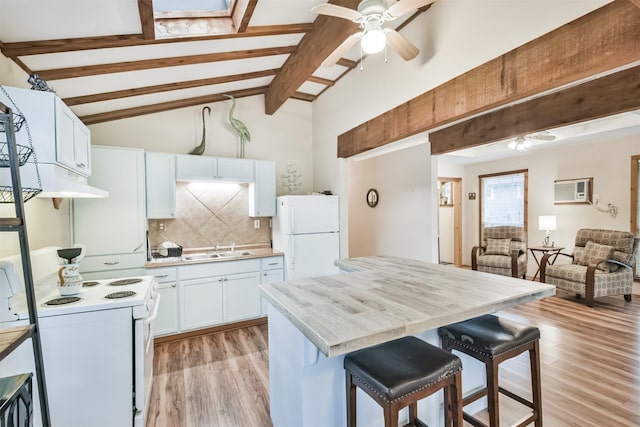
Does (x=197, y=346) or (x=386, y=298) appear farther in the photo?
(x=197, y=346)

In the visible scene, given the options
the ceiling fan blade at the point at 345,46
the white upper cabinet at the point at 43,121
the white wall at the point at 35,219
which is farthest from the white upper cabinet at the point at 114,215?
the ceiling fan blade at the point at 345,46

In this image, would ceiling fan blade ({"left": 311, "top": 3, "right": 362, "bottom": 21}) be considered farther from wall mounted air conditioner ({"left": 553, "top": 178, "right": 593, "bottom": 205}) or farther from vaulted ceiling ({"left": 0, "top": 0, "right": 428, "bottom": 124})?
wall mounted air conditioner ({"left": 553, "top": 178, "right": 593, "bottom": 205})

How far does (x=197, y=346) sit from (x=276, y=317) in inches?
75.7

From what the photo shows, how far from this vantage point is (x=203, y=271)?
3340mm

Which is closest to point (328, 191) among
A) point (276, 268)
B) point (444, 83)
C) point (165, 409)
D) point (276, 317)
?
point (276, 268)

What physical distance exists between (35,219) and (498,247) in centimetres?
665

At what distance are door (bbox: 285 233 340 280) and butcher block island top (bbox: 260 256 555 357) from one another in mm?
1685

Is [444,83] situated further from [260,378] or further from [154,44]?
[260,378]

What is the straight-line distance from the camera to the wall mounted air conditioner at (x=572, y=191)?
5.08 m

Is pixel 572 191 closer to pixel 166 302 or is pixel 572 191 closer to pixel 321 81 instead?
pixel 321 81

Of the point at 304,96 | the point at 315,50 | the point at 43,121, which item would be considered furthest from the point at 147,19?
the point at 304,96

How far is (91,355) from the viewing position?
70.8 inches

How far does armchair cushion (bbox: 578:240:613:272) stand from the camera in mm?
4307

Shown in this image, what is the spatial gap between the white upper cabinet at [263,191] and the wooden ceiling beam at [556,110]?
8.12 feet
